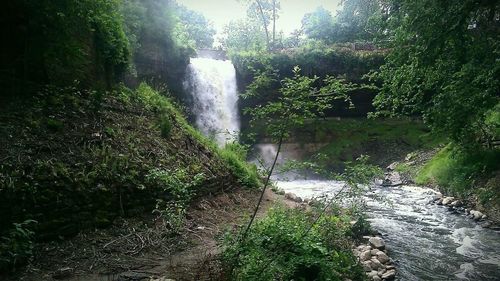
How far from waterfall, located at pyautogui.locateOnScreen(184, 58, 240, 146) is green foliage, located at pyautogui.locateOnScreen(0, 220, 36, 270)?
686 inches

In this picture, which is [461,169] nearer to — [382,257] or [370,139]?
[382,257]

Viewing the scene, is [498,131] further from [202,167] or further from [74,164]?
[74,164]

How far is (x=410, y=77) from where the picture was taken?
8.39 metres

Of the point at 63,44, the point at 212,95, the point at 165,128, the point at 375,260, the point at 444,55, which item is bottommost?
the point at 375,260

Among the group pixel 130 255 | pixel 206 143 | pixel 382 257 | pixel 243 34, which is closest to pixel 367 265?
pixel 382 257

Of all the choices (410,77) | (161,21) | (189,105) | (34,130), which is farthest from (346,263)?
(189,105)

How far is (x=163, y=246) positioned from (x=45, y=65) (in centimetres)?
463

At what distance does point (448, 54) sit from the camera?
7211 mm

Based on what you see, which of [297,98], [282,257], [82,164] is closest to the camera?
[282,257]

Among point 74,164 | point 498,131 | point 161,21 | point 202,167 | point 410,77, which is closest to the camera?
point 74,164

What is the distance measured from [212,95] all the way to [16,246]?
67.1 ft

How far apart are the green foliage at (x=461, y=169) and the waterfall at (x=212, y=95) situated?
11904mm

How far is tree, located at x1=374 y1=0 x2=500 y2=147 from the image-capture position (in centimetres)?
639

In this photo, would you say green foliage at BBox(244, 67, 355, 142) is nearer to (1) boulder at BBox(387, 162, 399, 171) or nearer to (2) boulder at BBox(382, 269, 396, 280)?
(2) boulder at BBox(382, 269, 396, 280)
